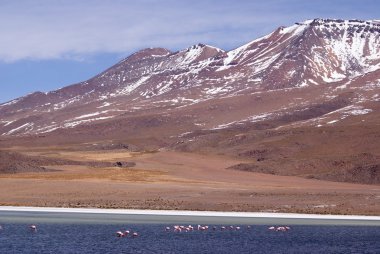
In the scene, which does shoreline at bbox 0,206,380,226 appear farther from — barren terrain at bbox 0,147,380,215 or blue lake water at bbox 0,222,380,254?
barren terrain at bbox 0,147,380,215

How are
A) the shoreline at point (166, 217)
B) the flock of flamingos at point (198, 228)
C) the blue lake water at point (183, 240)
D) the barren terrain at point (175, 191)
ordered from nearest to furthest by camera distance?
the blue lake water at point (183, 240)
the flock of flamingos at point (198, 228)
the shoreline at point (166, 217)
the barren terrain at point (175, 191)

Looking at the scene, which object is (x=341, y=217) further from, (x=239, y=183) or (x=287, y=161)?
(x=287, y=161)

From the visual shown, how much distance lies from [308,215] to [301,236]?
12676 mm

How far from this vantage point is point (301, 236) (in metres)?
54.8

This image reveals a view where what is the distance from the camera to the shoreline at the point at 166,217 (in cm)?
6262

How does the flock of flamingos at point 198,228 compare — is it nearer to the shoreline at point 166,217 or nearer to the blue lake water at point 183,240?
the blue lake water at point 183,240

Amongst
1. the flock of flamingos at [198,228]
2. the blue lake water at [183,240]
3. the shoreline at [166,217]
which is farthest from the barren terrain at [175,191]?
the blue lake water at [183,240]

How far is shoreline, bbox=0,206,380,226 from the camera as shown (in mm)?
62625

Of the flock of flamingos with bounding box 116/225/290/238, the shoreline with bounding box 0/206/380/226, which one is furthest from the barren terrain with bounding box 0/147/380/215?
the flock of flamingos with bounding box 116/225/290/238

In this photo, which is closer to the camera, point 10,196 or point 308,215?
point 308,215

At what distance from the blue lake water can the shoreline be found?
3173mm

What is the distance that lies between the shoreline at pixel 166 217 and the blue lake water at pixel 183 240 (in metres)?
3.17

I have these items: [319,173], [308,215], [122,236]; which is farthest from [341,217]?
[319,173]

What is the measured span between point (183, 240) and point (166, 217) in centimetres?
1449
